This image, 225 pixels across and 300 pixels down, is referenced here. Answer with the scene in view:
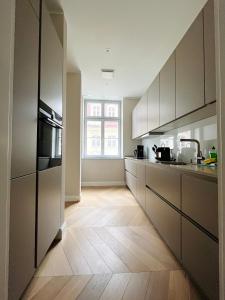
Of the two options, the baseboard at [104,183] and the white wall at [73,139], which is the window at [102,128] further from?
the white wall at [73,139]

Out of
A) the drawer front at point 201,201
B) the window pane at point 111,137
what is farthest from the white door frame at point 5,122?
the window pane at point 111,137

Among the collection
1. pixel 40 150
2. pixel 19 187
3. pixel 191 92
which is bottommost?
pixel 19 187

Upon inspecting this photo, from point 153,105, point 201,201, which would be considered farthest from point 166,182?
point 153,105

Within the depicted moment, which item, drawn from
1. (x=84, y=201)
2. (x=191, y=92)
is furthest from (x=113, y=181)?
(x=191, y=92)

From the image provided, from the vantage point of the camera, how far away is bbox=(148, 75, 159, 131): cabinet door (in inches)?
115

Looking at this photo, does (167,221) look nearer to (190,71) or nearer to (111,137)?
(190,71)

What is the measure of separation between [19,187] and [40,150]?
427mm

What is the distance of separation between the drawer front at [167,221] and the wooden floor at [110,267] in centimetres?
14

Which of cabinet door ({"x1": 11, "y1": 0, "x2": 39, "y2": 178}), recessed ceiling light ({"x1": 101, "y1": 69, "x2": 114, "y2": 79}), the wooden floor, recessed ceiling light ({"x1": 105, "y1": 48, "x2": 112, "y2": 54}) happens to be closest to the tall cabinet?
cabinet door ({"x1": 11, "y1": 0, "x2": 39, "y2": 178})

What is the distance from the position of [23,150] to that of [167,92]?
1.93 meters

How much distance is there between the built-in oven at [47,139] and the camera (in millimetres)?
1443

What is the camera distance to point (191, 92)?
1749 mm

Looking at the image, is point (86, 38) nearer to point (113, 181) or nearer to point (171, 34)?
point (171, 34)

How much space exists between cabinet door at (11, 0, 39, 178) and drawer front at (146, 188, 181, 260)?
120cm
